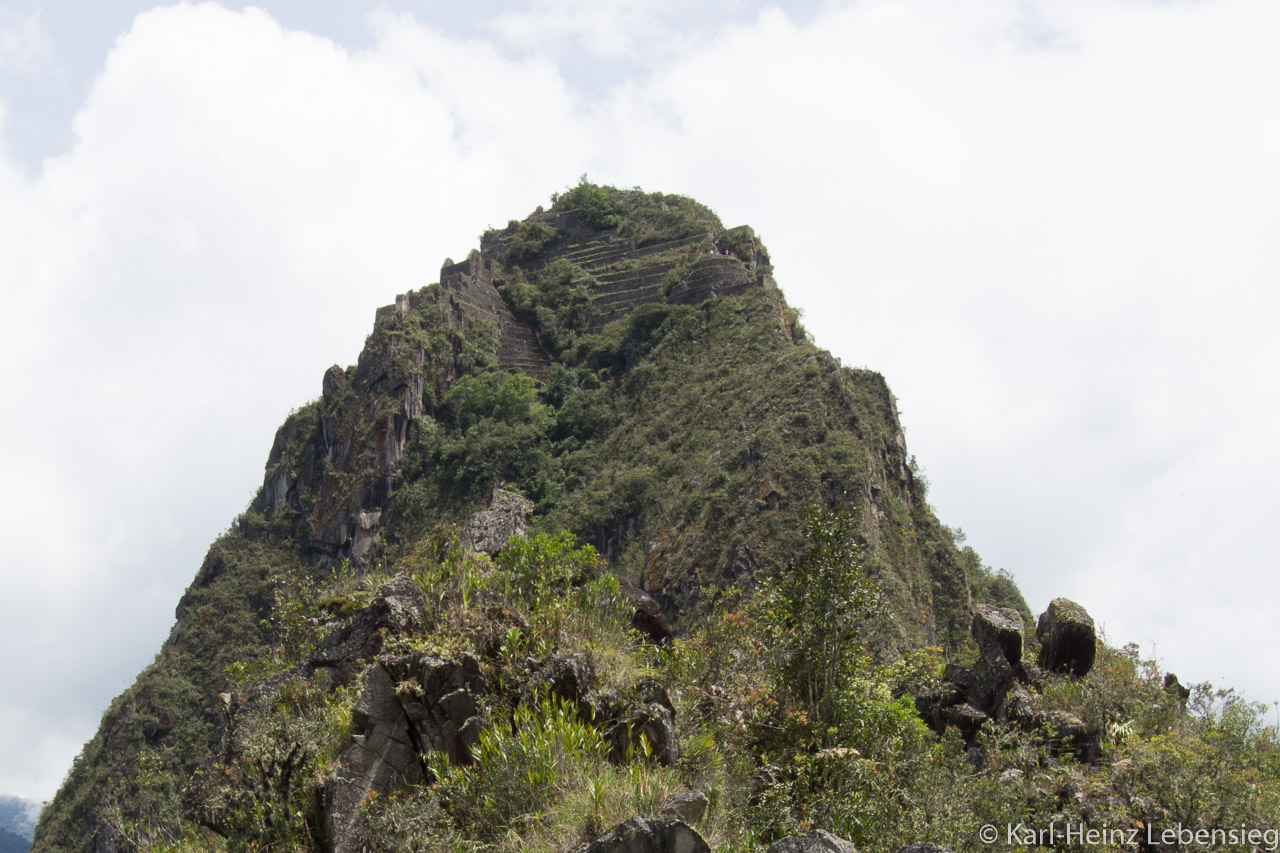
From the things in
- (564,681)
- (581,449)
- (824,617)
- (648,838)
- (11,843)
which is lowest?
(11,843)

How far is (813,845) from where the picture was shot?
25.8ft

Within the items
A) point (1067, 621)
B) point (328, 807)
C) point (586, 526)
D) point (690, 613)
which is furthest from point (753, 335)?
point (328, 807)

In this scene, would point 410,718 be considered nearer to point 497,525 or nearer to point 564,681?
point 564,681

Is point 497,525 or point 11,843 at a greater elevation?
point 497,525

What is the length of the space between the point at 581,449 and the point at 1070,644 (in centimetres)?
4374

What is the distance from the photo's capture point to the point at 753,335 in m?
55.1

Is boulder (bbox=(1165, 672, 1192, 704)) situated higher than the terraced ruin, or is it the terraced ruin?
the terraced ruin

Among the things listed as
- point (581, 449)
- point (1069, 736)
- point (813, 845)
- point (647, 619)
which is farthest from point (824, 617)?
point (581, 449)

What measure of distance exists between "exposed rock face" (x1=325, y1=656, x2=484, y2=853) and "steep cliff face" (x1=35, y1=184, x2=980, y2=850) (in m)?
25.1

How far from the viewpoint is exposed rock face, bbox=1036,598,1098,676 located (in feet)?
51.3

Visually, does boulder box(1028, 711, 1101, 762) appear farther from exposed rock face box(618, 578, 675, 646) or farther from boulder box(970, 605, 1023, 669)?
exposed rock face box(618, 578, 675, 646)

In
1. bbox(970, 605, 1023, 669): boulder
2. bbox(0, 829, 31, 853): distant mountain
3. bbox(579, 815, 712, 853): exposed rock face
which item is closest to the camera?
bbox(579, 815, 712, 853): exposed rock face

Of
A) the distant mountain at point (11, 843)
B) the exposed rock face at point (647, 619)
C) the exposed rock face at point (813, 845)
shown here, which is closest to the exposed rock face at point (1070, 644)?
the exposed rock face at point (647, 619)

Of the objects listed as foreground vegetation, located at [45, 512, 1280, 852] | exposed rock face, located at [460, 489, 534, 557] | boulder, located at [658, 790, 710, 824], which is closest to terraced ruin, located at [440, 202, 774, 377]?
exposed rock face, located at [460, 489, 534, 557]
